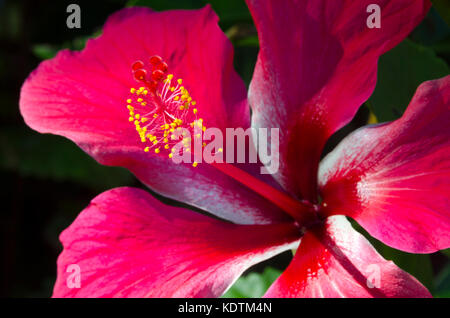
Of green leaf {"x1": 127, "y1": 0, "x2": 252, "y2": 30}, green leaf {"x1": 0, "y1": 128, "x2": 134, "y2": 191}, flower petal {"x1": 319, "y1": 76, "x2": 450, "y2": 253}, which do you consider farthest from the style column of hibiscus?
green leaf {"x1": 0, "y1": 128, "x2": 134, "y2": 191}

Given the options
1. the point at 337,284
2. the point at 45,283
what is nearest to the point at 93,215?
the point at 337,284

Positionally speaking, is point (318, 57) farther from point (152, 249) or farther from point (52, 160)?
point (52, 160)

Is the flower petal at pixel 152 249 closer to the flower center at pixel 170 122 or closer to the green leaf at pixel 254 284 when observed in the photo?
the flower center at pixel 170 122


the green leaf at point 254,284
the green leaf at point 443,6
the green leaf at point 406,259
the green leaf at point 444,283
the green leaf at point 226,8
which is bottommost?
the green leaf at point 444,283

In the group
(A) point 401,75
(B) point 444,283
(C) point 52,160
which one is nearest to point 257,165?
(A) point 401,75

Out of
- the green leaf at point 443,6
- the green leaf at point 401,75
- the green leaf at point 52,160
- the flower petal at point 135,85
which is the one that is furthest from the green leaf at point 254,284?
the green leaf at point 52,160

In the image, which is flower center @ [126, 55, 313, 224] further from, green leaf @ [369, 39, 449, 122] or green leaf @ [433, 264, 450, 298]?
green leaf @ [433, 264, 450, 298]
